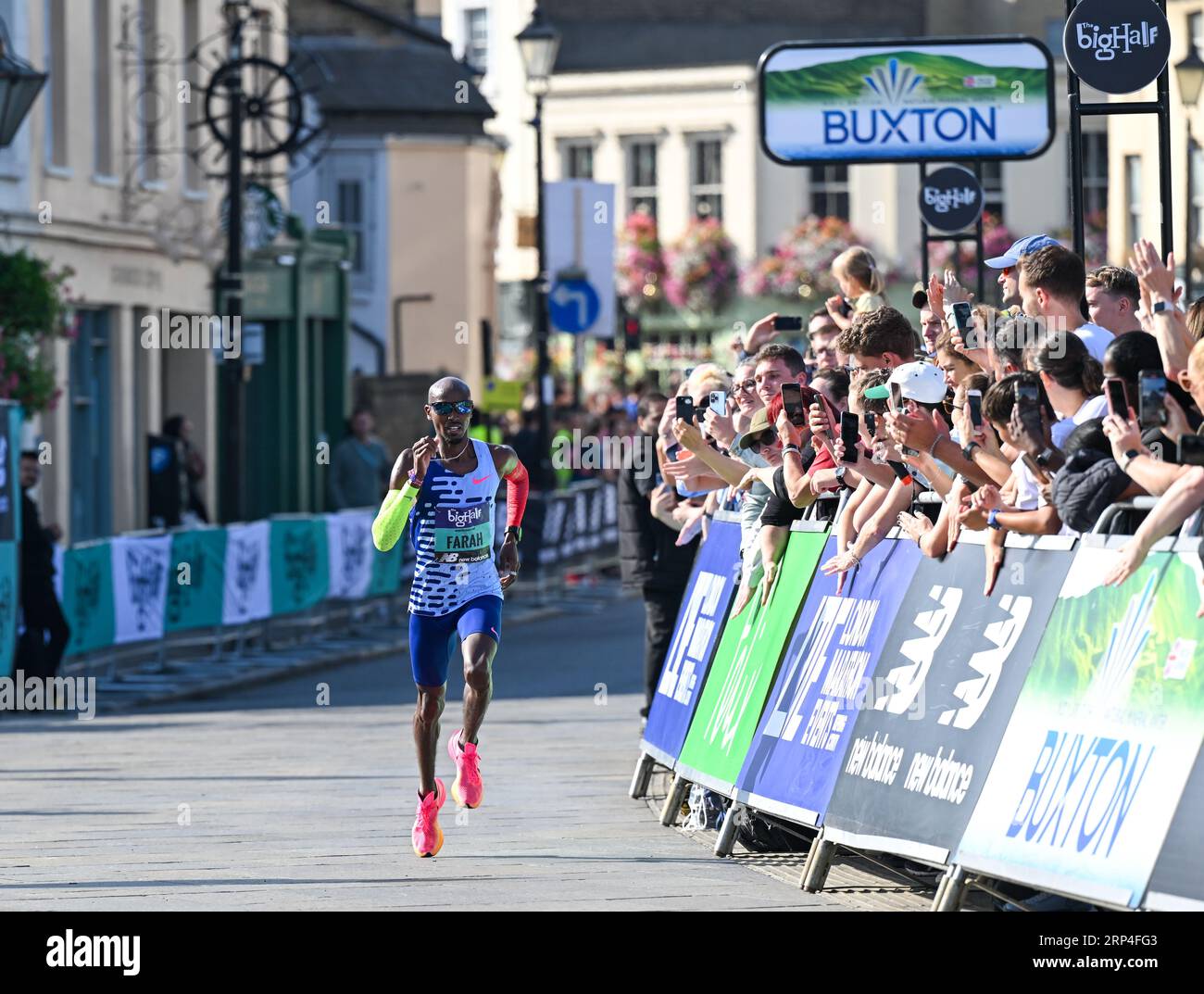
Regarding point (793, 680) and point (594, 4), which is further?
point (594, 4)

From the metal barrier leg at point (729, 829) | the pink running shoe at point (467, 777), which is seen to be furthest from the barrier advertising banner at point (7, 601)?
the metal barrier leg at point (729, 829)

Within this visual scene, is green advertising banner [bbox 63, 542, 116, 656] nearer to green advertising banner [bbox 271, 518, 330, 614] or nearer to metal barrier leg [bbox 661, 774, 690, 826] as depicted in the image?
green advertising banner [bbox 271, 518, 330, 614]

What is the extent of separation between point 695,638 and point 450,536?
173cm

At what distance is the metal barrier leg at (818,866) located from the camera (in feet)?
34.4

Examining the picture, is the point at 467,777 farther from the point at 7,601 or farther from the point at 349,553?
the point at 349,553

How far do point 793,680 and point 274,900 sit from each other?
7.74 ft

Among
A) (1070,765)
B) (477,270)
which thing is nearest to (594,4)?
(477,270)

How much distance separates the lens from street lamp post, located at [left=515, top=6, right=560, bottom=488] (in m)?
32.2

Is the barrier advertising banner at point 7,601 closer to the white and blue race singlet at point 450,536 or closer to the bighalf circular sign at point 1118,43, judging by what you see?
the white and blue race singlet at point 450,536

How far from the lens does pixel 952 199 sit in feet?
66.5

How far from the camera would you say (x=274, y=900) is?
10.2 metres

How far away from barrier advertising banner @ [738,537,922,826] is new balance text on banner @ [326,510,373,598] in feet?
44.1
